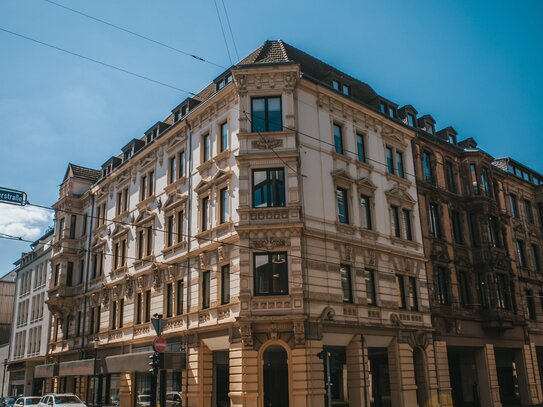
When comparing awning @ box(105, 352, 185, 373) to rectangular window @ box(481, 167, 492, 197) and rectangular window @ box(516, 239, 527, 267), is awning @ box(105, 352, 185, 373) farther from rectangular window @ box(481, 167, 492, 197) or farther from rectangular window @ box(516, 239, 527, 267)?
rectangular window @ box(516, 239, 527, 267)

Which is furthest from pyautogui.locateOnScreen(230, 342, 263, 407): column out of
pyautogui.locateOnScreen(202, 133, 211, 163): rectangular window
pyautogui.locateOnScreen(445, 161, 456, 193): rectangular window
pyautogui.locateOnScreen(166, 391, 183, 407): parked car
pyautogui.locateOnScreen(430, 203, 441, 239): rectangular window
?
pyautogui.locateOnScreen(445, 161, 456, 193): rectangular window

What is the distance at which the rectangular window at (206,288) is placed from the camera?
2712 cm

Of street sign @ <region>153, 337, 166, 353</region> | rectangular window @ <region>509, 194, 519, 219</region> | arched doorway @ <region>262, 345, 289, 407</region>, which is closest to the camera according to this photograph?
street sign @ <region>153, 337, 166, 353</region>

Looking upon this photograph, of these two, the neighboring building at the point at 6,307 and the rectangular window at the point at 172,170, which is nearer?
the rectangular window at the point at 172,170

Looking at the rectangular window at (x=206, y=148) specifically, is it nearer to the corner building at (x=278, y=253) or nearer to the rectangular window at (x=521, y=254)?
the corner building at (x=278, y=253)

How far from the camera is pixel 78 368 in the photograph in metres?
34.1

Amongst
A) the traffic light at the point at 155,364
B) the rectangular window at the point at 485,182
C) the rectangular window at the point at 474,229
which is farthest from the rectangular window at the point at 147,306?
the rectangular window at the point at 485,182

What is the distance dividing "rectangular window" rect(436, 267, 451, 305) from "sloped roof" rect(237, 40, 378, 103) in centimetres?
1164

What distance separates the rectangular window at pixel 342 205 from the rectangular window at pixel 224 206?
5.80 meters

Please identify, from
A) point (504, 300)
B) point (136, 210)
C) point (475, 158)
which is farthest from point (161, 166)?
point (504, 300)

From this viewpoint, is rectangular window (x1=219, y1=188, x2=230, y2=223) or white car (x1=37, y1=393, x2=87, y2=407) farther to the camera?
rectangular window (x1=219, y1=188, x2=230, y2=223)

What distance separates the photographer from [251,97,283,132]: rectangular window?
26.6 meters

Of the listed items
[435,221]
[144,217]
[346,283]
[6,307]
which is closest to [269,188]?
[346,283]

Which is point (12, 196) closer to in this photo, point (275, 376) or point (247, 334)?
point (247, 334)
